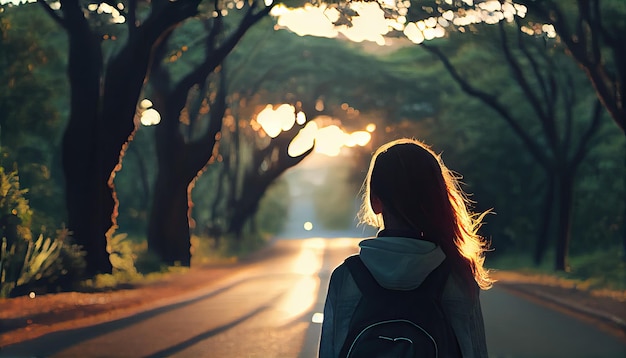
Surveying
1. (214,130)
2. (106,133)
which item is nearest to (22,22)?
(214,130)

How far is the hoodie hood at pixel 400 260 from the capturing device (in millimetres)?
2662

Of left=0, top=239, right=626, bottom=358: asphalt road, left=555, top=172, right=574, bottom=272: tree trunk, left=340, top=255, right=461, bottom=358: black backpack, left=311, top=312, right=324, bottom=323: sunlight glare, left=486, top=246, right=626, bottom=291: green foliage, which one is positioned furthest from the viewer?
left=555, top=172, right=574, bottom=272: tree trunk

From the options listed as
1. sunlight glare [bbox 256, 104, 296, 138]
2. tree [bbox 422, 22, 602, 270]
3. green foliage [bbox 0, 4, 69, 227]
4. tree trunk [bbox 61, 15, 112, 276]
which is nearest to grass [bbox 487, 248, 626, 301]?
tree [bbox 422, 22, 602, 270]

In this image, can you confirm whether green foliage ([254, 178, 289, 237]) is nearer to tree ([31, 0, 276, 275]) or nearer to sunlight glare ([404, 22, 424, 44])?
sunlight glare ([404, 22, 424, 44])

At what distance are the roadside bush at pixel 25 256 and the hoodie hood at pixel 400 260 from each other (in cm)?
1270

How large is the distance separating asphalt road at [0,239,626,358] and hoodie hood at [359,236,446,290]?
7654mm

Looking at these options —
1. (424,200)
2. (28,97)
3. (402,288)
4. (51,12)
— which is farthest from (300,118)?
(402,288)

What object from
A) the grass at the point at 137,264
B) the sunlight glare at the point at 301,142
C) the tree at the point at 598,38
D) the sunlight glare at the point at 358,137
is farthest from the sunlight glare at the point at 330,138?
the tree at the point at 598,38

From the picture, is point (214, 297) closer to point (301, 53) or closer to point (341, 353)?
point (341, 353)

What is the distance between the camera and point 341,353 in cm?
269

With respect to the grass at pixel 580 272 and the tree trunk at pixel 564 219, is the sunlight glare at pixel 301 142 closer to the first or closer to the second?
the grass at pixel 580 272

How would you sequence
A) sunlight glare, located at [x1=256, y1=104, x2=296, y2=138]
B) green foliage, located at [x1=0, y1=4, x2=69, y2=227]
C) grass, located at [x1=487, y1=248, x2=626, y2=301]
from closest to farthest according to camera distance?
grass, located at [x1=487, y1=248, x2=626, y2=301] < green foliage, located at [x1=0, y1=4, x2=69, y2=227] < sunlight glare, located at [x1=256, y1=104, x2=296, y2=138]

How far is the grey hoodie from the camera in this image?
267 centimetres

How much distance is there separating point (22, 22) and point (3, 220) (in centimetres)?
1143
